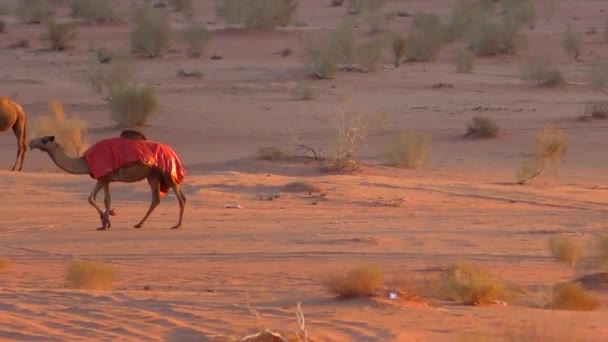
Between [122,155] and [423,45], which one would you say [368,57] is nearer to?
[423,45]

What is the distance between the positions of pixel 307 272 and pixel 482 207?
537 centimetres

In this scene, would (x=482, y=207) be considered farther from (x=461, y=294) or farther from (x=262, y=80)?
(x=262, y=80)

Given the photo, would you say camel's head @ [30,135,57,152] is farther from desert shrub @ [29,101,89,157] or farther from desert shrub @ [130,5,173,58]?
desert shrub @ [130,5,173,58]

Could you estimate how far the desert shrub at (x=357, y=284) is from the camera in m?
9.94

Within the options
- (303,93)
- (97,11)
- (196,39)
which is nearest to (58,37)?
(196,39)

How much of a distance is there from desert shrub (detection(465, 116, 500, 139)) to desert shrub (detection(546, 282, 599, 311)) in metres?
14.4

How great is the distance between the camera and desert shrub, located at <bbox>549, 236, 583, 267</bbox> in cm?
1267

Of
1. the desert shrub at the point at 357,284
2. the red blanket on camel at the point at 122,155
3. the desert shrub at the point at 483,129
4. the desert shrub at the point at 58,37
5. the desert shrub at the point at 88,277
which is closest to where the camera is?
the desert shrub at the point at 357,284

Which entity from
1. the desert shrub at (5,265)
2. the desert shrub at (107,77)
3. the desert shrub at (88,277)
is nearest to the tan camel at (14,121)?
the desert shrub at (107,77)

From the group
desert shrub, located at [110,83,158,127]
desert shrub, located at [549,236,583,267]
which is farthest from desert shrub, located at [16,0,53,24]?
desert shrub, located at [549,236,583,267]

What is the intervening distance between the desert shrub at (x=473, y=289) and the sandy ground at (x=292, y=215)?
7.1 inches

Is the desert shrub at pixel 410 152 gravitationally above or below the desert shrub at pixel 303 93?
below

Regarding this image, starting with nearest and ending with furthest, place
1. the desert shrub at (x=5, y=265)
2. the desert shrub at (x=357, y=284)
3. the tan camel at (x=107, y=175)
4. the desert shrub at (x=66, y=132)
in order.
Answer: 1. the desert shrub at (x=357, y=284)
2. the desert shrub at (x=5, y=265)
3. the tan camel at (x=107, y=175)
4. the desert shrub at (x=66, y=132)

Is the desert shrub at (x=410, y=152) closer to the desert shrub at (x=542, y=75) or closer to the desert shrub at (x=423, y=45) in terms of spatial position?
the desert shrub at (x=542, y=75)
